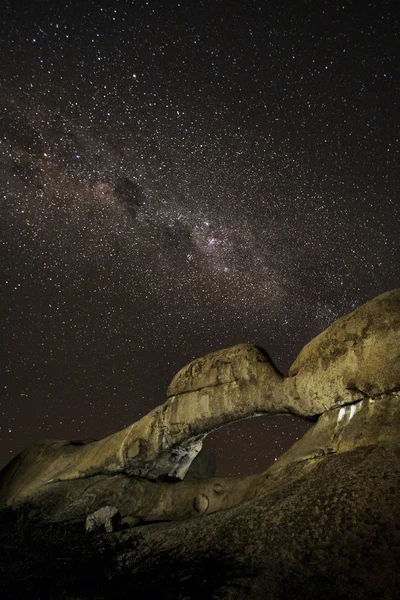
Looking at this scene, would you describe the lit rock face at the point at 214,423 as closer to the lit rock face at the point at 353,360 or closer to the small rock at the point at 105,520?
the lit rock face at the point at 353,360

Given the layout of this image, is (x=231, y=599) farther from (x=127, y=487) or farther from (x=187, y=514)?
(x=127, y=487)

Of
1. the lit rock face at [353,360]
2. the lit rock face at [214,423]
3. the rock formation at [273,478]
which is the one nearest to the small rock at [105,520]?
the rock formation at [273,478]

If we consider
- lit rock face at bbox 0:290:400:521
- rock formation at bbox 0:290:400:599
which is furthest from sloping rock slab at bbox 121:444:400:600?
lit rock face at bbox 0:290:400:521

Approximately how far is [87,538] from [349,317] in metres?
7.74

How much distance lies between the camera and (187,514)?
960 centimetres

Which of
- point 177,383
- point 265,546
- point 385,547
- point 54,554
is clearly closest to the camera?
point 385,547

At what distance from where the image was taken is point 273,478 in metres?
8.27

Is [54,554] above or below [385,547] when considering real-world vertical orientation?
above

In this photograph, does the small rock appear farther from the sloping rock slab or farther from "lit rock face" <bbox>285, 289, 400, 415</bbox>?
"lit rock face" <bbox>285, 289, 400, 415</bbox>

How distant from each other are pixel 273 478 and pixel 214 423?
3529mm

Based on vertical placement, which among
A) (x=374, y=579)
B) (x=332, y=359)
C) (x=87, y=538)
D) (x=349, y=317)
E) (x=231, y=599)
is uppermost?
(x=349, y=317)

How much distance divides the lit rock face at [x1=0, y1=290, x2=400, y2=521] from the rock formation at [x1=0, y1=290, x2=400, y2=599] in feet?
0.11

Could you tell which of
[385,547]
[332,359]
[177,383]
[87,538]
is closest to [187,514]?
[87,538]

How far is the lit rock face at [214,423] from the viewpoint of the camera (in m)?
8.21
